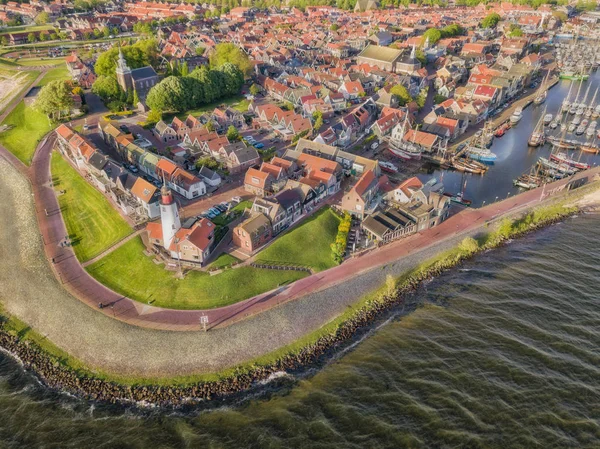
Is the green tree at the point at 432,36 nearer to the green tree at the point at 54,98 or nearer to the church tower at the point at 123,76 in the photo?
the church tower at the point at 123,76

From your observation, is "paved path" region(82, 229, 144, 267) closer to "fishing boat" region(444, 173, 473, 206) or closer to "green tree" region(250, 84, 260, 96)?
"fishing boat" region(444, 173, 473, 206)

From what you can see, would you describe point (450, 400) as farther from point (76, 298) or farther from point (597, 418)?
point (76, 298)

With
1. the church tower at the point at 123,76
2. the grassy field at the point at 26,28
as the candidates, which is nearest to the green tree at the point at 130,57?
the church tower at the point at 123,76

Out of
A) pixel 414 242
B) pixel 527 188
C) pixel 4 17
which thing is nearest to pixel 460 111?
pixel 527 188

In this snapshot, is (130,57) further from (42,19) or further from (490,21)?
(490,21)

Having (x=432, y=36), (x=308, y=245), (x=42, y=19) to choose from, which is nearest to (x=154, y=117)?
(x=308, y=245)

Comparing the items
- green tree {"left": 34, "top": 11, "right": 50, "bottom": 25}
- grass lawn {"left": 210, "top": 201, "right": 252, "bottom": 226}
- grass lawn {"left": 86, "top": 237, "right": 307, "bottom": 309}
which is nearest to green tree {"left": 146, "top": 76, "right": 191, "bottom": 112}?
grass lawn {"left": 210, "top": 201, "right": 252, "bottom": 226}
